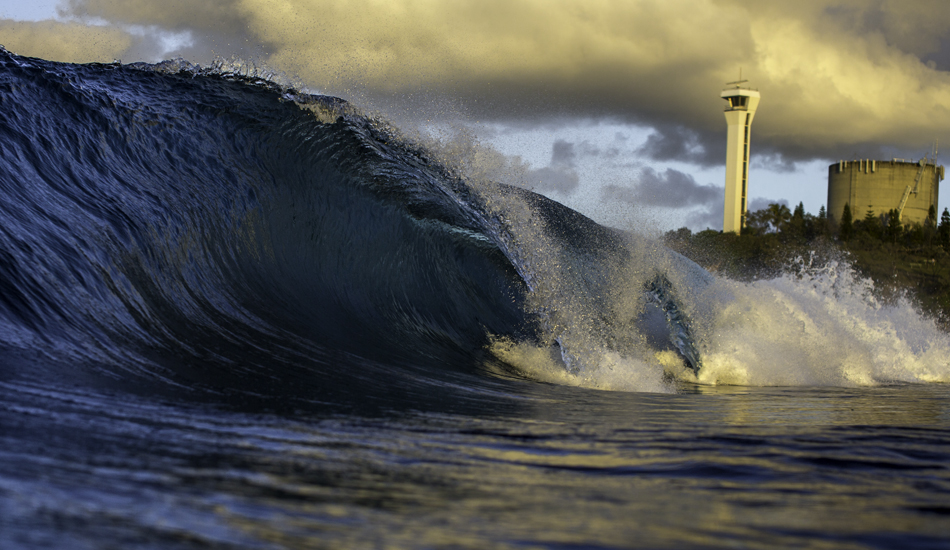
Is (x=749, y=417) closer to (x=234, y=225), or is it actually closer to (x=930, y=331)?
(x=234, y=225)

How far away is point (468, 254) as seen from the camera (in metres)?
7.86

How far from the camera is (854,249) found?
67.5 metres

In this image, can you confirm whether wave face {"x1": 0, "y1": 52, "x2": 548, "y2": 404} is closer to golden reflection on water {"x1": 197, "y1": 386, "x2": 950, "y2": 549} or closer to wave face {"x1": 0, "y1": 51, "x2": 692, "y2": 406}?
wave face {"x1": 0, "y1": 51, "x2": 692, "y2": 406}

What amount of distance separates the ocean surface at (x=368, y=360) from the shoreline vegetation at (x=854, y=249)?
38916mm

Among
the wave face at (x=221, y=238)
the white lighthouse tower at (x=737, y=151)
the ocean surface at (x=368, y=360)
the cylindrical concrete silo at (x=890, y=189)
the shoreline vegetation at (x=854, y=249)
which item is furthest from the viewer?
the cylindrical concrete silo at (x=890, y=189)

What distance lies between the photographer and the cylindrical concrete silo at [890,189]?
307 ft

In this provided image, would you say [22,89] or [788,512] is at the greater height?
[22,89]

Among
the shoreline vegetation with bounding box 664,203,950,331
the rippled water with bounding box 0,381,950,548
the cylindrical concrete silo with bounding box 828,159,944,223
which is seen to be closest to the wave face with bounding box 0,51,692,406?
the rippled water with bounding box 0,381,950,548

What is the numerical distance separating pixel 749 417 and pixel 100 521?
3094mm

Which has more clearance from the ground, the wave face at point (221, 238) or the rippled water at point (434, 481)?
the wave face at point (221, 238)

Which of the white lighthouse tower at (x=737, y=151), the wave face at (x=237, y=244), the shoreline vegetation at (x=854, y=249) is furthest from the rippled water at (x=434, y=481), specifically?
the white lighthouse tower at (x=737, y=151)

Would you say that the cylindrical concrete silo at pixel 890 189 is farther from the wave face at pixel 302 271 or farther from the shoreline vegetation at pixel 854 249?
the wave face at pixel 302 271

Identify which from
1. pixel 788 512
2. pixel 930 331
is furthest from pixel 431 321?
pixel 930 331

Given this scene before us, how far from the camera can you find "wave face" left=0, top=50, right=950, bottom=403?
13.4 feet
